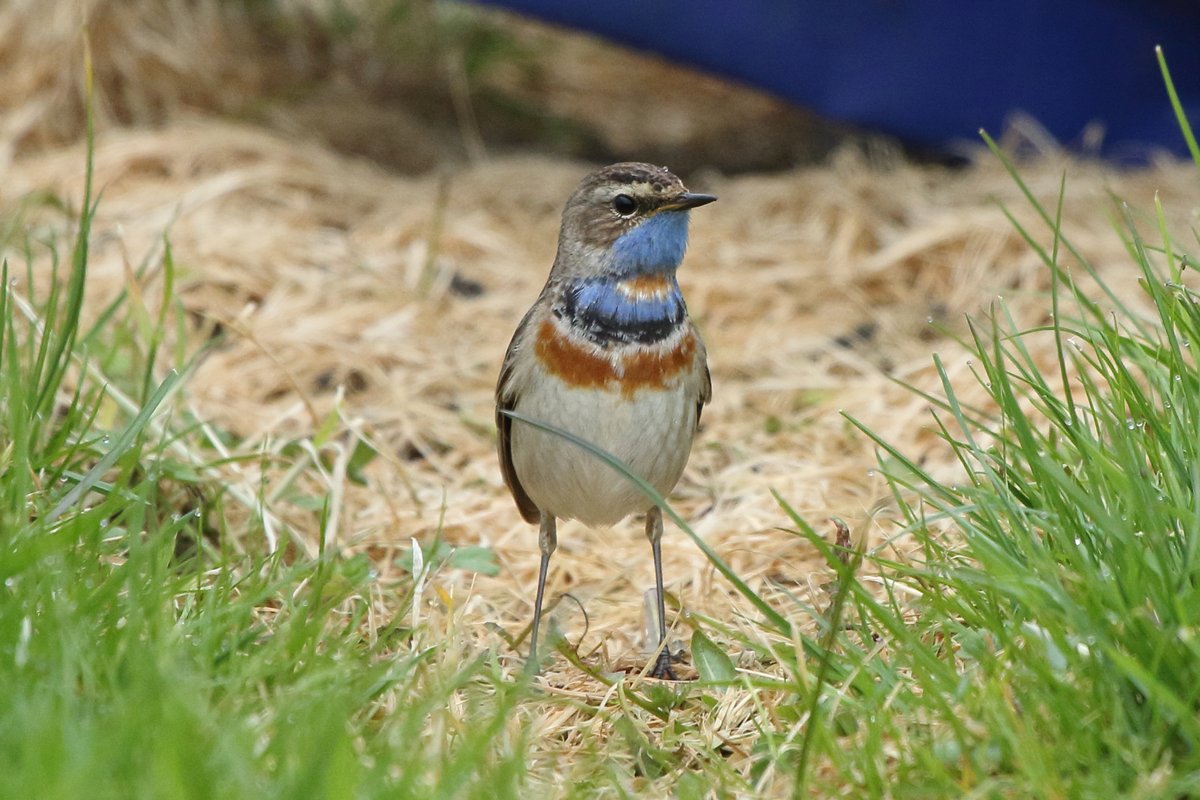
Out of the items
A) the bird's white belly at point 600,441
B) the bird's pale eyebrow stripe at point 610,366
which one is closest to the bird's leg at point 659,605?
the bird's white belly at point 600,441

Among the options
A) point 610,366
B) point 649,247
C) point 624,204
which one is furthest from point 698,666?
point 624,204

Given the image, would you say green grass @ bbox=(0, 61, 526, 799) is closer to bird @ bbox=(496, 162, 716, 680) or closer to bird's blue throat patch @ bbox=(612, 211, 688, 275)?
bird @ bbox=(496, 162, 716, 680)

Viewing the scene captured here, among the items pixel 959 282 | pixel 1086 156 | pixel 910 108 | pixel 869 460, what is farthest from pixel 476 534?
pixel 1086 156

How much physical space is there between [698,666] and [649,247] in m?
1.31

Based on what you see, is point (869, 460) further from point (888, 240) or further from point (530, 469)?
point (888, 240)

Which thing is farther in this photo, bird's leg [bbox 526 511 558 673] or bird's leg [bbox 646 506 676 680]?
bird's leg [bbox 526 511 558 673]

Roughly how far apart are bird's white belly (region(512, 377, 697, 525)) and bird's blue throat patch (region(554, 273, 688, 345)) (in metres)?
0.18

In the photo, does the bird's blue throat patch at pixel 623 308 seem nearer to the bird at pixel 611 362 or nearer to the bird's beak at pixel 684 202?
the bird at pixel 611 362

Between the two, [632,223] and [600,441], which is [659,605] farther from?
[632,223]

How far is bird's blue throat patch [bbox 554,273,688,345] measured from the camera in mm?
4141

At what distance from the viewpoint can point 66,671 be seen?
264 cm

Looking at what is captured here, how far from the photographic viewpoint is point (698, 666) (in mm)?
3604

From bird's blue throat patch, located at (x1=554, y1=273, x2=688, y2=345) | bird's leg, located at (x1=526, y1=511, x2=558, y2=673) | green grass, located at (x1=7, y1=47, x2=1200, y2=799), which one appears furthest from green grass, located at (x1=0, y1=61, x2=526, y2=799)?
bird's blue throat patch, located at (x1=554, y1=273, x2=688, y2=345)

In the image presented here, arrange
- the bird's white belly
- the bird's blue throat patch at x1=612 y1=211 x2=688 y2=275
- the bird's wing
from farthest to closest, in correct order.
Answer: the bird's wing
the bird's blue throat patch at x1=612 y1=211 x2=688 y2=275
the bird's white belly
